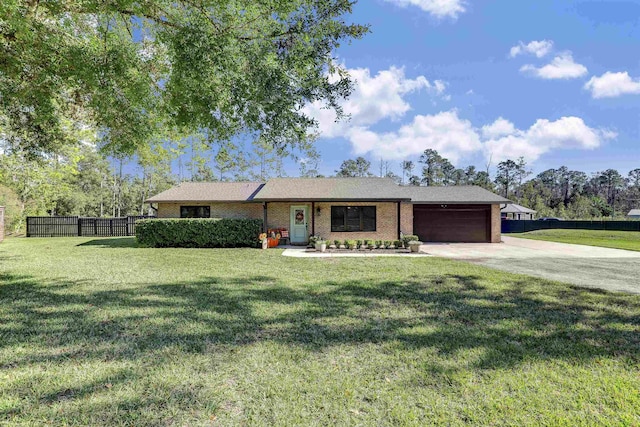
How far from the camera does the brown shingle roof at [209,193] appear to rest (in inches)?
704

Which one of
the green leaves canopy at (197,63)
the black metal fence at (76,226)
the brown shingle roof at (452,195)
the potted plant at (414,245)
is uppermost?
the green leaves canopy at (197,63)

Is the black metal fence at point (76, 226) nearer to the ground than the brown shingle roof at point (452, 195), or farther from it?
nearer to the ground

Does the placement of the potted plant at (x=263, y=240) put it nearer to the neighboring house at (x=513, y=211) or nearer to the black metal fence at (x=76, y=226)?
the black metal fence at (x=76, y=226)

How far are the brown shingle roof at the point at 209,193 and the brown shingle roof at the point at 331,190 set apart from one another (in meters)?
1.49

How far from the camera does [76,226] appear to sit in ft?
74.4

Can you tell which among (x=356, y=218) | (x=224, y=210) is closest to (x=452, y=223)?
(x=356, y=218)

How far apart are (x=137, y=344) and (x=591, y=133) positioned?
133 feet

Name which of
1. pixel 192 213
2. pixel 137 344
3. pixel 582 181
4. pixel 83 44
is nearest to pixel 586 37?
pixel 83 44

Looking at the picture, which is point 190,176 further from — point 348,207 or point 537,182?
point 537,182

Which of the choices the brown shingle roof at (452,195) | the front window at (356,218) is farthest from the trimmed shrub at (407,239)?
the brown shingle roof at (452,195)

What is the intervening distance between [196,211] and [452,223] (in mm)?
14887

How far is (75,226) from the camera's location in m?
22.7

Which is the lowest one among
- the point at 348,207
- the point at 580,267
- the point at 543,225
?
the point at 580,267

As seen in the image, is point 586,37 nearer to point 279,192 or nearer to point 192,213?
point 279,192
